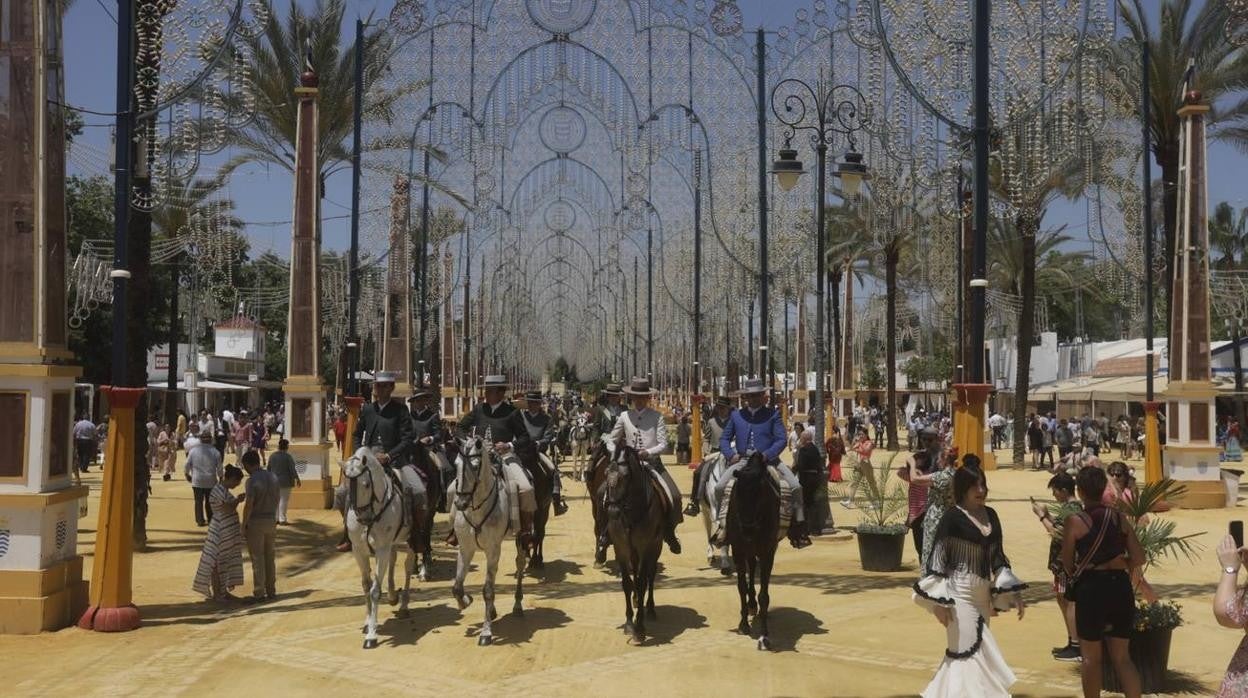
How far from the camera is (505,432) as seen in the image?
12.3 metres

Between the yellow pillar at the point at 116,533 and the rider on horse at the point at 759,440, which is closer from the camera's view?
the yellow pillar at the point at 116,533

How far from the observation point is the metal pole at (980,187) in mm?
10406

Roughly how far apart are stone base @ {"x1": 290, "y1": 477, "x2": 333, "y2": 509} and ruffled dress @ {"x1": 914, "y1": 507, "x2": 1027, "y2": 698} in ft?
52.8

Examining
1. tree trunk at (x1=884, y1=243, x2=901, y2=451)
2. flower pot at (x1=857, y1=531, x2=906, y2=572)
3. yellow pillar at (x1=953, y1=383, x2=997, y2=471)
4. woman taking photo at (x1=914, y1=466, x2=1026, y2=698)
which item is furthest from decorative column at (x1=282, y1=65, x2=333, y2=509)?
tree trunk at (x1=884, y1=243, x2=901, y2=451)

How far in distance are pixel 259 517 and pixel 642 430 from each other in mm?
4353

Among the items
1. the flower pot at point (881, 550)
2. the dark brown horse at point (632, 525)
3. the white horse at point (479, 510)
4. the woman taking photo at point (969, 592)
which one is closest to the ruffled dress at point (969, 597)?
the woman taking photo at point (969, 592)

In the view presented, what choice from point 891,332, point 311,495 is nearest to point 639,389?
point 311,495

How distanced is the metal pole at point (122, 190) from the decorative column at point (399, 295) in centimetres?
1362

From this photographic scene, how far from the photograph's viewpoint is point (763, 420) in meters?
11.0

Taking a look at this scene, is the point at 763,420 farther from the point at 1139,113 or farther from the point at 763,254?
the point at 1139,113

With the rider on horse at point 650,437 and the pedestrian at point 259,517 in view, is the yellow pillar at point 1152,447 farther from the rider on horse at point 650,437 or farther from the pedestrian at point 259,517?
the pedestrian at point 259,517

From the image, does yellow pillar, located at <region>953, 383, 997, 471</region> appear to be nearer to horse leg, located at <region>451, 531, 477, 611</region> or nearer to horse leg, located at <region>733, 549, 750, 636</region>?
horse leg, located at <region>733, 549, 750, 636</region>

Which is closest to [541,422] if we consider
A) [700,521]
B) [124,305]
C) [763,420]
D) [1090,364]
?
[763,420]

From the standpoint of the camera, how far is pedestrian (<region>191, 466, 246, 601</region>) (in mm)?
11906
